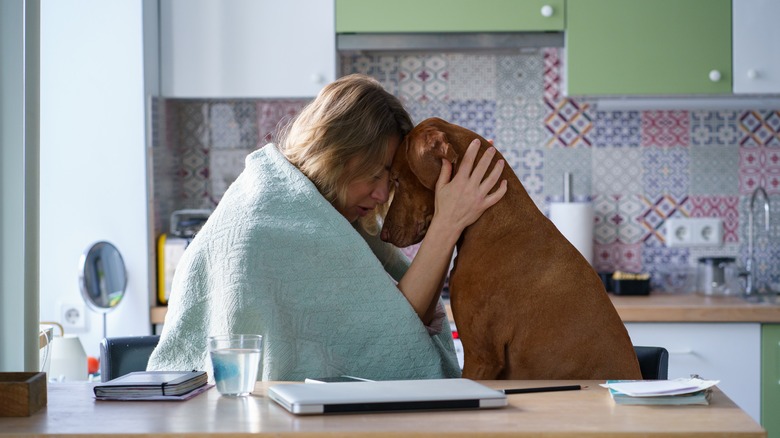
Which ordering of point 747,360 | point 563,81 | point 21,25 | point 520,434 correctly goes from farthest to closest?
point 563,81 → point 747,360 → point 21,25 → point 520,434

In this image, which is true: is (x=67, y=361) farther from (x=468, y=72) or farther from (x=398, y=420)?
(x=468, y=72)

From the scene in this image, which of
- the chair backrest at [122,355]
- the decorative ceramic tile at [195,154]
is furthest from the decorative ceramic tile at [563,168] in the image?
the chair backrest at [122,355]

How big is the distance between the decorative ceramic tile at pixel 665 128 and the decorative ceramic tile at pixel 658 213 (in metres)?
0.20

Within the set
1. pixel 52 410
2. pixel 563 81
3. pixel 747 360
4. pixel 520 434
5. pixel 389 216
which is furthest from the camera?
pixel 563 81

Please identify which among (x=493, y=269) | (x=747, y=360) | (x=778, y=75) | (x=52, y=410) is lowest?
(x=747, y=360)

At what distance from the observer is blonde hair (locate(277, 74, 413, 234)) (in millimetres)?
1743

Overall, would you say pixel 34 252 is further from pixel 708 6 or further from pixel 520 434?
pixel 708 6

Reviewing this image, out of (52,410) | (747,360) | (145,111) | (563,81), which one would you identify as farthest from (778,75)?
(52,410)

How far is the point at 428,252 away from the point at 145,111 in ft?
5.08

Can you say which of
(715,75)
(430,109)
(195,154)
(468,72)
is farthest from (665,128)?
(195,154)

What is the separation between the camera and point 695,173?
11.0 feet

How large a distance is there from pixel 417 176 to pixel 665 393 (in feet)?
2.38

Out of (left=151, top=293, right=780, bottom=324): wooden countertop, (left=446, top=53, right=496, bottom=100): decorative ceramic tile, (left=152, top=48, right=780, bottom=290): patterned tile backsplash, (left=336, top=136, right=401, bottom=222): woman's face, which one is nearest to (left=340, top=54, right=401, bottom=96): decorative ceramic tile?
(left=152, top=48, right=780, bottom=290): patterned tile backsplash

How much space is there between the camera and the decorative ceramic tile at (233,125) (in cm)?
338
